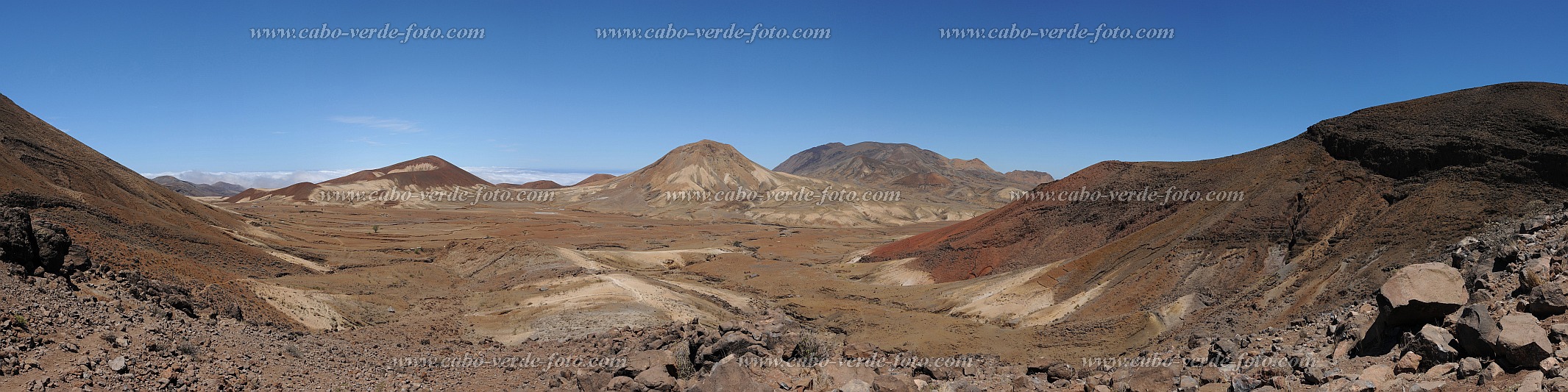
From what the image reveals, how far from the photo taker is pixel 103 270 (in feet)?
43.3

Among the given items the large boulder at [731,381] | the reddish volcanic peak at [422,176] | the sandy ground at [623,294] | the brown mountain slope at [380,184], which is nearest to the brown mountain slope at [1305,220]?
the sandy ground at [623,294]

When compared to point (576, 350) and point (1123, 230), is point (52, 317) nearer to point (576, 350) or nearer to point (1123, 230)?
point (576, 350)

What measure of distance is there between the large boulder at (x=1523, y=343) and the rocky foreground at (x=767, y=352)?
0.01m

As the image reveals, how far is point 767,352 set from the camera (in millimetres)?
11227

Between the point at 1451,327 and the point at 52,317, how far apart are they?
17.8 m

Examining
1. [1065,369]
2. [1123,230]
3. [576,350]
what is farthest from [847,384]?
[1123,230]

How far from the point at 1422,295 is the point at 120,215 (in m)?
32.0

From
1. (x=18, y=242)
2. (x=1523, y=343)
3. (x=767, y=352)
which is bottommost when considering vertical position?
(x=767, y=352)

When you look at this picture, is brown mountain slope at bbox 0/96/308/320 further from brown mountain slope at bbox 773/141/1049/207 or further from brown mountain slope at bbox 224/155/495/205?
brown mountain slope at bbox 773/141/1049/207

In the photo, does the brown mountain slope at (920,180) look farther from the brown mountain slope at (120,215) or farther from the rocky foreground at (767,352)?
the rocky foreground at (767,352)

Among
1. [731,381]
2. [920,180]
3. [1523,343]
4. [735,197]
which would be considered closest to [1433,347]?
[1523,343]

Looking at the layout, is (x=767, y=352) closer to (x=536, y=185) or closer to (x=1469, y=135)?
(x=1469, y=135)

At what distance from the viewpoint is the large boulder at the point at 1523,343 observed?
20.6 feet

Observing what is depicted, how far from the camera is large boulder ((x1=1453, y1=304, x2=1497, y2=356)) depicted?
672 centimetres
